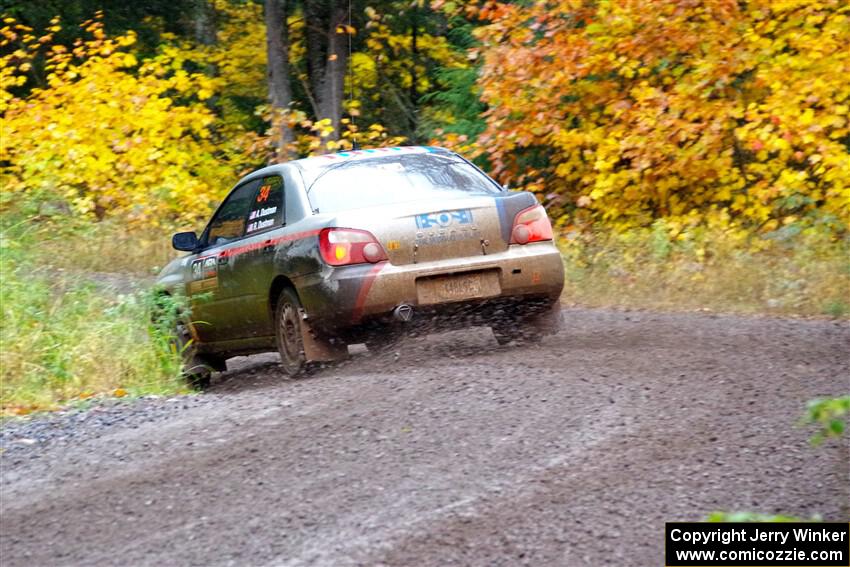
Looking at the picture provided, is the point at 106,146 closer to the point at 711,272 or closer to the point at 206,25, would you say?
the point at 206,25

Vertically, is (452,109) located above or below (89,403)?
above

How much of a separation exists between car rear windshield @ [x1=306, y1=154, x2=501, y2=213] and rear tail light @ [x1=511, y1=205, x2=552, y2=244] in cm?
38

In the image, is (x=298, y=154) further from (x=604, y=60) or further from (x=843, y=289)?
(x=843, y=289)

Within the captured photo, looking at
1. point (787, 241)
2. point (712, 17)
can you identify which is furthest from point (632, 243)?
point (712, 17)

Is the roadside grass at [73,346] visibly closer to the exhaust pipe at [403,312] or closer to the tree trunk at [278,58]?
the exhaust pipe at [403,312]

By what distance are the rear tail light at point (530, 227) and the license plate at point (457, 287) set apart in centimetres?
37

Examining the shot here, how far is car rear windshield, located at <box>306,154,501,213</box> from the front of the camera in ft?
29.4

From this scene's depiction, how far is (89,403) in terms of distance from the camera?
317 inches

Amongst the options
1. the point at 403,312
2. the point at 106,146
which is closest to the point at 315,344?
the point at 403,312

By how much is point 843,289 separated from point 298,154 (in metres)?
12.9

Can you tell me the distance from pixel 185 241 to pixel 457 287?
117 inches

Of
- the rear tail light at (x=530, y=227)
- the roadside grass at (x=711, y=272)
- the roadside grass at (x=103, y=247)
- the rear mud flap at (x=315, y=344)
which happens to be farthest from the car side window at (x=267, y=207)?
the roadside grass at (x=103, y=247)

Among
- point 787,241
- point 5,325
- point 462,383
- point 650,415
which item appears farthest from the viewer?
point 787,241

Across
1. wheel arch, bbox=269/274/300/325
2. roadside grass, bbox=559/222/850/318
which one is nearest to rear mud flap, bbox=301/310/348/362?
wheel arch, bbox=269/274/300/325
